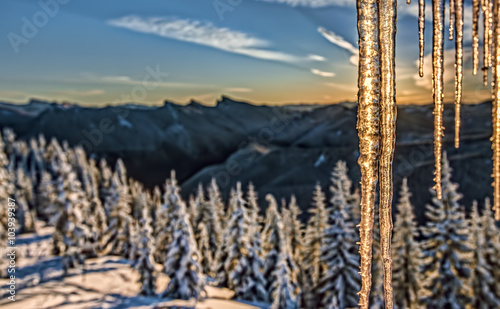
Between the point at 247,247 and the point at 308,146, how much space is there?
11041cm

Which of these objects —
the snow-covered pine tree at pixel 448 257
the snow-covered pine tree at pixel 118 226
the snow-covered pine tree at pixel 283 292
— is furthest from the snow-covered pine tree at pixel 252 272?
the snow-covered pine tree at pixel 118 226

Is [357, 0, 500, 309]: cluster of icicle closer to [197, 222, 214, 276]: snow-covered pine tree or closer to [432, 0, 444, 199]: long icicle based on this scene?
[432, 0, 444, 199]: long icicle

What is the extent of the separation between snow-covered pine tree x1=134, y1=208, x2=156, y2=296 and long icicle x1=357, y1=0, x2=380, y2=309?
28.5m

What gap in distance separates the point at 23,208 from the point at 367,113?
218 feet

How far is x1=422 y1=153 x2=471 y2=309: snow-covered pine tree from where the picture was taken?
18.2 meters

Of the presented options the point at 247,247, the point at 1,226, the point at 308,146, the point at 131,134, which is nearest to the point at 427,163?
the point at 308,146

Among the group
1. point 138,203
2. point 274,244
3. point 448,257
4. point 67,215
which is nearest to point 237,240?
point 274,244

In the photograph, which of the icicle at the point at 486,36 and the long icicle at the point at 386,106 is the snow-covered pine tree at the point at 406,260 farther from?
the long icicle at the point at 386,106

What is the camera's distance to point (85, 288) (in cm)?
2934

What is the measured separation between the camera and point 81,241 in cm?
3147

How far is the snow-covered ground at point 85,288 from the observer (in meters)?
25.0

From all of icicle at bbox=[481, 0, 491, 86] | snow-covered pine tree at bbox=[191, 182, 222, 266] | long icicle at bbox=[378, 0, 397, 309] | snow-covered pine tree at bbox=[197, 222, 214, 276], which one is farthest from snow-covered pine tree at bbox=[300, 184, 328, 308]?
long icicle at bbox=[378, 0, 397, 309]

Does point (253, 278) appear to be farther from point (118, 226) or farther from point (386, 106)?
point (386, 106)

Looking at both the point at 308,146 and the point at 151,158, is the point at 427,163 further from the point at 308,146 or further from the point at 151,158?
the point at 151,158
